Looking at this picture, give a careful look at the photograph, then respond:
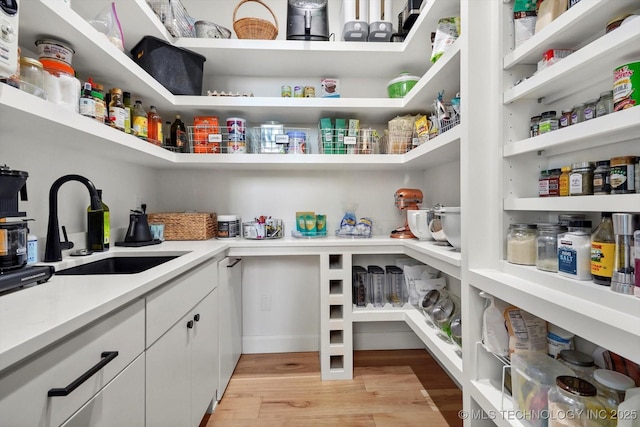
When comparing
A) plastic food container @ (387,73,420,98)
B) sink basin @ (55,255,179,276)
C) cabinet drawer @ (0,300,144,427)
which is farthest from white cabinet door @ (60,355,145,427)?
plastic food container @ (387,73,420,98)

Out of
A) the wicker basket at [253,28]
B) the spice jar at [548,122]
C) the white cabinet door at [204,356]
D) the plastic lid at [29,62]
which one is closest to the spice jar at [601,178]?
the spice jar at [548,122]

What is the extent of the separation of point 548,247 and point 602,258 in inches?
7.7

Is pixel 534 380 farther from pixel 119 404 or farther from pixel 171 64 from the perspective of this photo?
pixel 171 64

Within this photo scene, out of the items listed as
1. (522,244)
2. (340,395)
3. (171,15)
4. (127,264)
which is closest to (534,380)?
(522,244)

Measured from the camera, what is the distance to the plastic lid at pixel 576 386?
2.40 feet

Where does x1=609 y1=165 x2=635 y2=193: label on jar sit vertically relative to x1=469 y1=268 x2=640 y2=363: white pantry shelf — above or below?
above

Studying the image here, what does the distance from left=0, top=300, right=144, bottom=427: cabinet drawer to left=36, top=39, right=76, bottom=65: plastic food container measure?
37.2 inches

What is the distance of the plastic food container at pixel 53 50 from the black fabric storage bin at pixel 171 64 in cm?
66

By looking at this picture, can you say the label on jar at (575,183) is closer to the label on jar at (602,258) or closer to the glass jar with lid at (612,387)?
the label on jar at (602,258)

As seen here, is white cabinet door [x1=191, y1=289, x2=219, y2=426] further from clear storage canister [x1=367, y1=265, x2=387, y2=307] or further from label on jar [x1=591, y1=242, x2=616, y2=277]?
label on jar [x1=591, y1=242, x2=616, y2=277]

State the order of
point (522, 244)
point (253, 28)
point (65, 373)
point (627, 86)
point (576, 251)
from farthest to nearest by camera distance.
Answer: point (253, 28)
point (522, 244)
point (576, 251)
point (627, 86)
point (65, 373)

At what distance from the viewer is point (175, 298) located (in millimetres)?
1118

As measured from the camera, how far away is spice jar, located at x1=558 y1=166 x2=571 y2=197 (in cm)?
90

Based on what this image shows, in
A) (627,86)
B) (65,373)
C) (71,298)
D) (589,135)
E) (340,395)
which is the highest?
(627,86)
